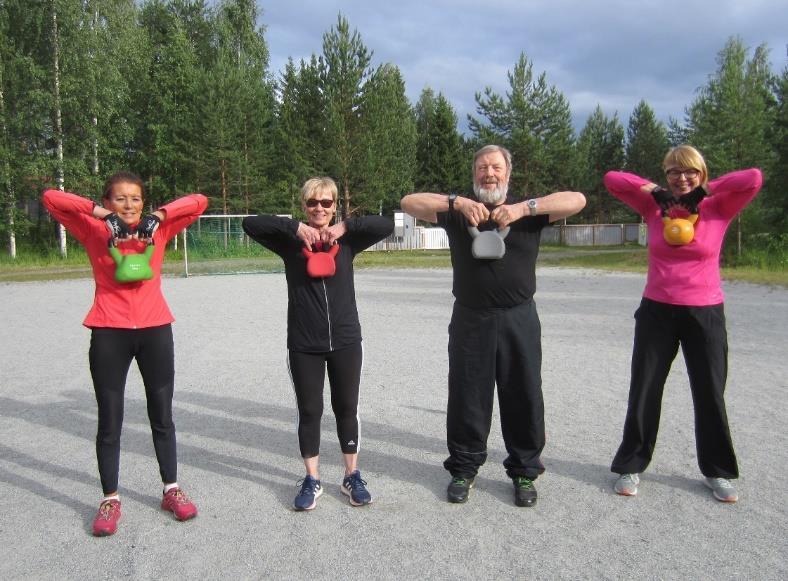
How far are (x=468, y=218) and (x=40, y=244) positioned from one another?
34.7 metres

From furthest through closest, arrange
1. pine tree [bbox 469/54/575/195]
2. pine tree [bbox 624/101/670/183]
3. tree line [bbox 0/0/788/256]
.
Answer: pine tree [bbox 624/101/670/183] → pine tree [bbox 469/54/575/195] → tree line [bbox 0/0/788/256]

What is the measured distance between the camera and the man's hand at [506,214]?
335cm

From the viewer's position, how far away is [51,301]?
14352 mm

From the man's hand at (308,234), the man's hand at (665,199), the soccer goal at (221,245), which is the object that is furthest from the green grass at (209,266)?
the man's hand at (308,234)

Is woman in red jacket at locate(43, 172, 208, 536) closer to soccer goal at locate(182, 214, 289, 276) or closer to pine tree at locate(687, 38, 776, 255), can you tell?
soccer goal at locate(182, 214, 289, 276)

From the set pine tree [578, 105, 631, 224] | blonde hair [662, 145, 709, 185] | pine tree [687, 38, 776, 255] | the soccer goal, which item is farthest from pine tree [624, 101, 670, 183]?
blonde hair [662, 145, 709, 185]

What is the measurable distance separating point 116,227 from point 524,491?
270 centimetres

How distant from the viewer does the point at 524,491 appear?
3.61m

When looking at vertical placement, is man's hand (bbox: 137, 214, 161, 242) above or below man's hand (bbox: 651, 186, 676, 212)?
below

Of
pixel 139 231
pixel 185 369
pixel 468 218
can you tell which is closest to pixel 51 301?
pixel 185 369

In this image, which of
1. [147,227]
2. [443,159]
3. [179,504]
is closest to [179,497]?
[179,504]

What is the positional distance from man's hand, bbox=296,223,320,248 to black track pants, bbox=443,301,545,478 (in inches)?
36.3

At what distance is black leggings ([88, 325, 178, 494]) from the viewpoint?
3.41 m

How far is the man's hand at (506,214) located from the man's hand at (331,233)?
2.85 feet
